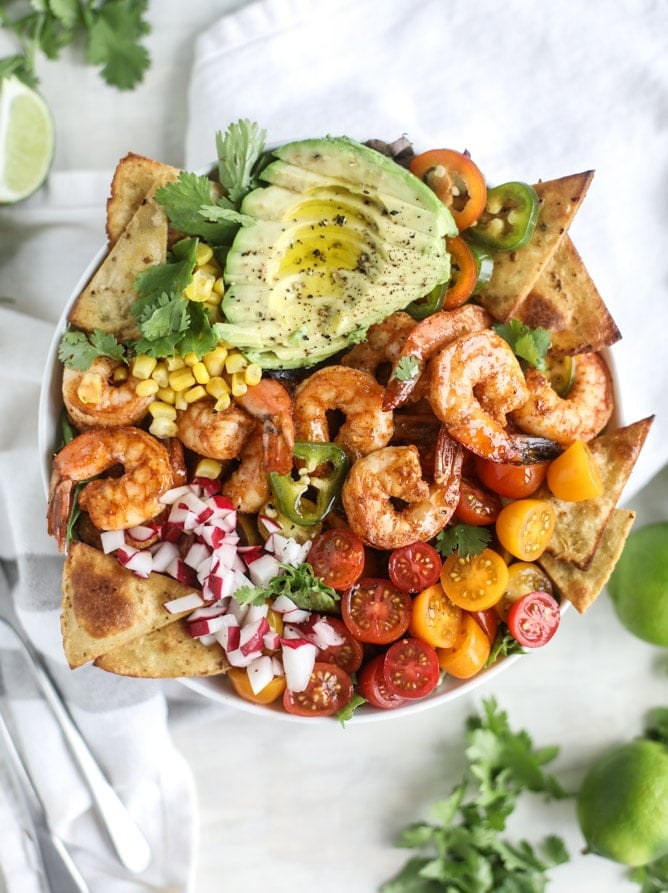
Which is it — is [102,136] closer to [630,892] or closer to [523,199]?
[523,199]

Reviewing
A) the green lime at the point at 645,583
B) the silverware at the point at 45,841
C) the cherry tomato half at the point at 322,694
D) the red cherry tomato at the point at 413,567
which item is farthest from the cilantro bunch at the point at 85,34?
the green lime at the point at 645,583

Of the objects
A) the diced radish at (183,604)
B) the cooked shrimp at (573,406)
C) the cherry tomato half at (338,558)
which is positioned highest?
the cooked shrimp at (573,406)

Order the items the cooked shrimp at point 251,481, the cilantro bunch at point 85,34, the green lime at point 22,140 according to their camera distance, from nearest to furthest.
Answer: the cooked shrimp at point 251,481 → the green lime at point 22,140 → the cilantro bunch at point 85,34

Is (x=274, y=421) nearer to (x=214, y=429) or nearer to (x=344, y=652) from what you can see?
(x=214, y=429)

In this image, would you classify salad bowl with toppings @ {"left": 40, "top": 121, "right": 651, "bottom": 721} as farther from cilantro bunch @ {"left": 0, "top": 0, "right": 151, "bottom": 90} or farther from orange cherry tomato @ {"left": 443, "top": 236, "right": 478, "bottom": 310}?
cilantro bunch @ {"left": 0, "top": 0, "right": 151, "bottom": 90}

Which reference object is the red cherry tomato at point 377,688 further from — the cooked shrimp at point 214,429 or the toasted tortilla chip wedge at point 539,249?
the toasted tortilla chip wedge at point 539,249

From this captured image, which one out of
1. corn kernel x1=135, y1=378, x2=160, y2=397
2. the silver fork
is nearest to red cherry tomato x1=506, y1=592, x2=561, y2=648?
corn kernel x1=135, y1=378, x2=160, y2=397

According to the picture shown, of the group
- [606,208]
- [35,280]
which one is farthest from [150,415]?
[606,208]
